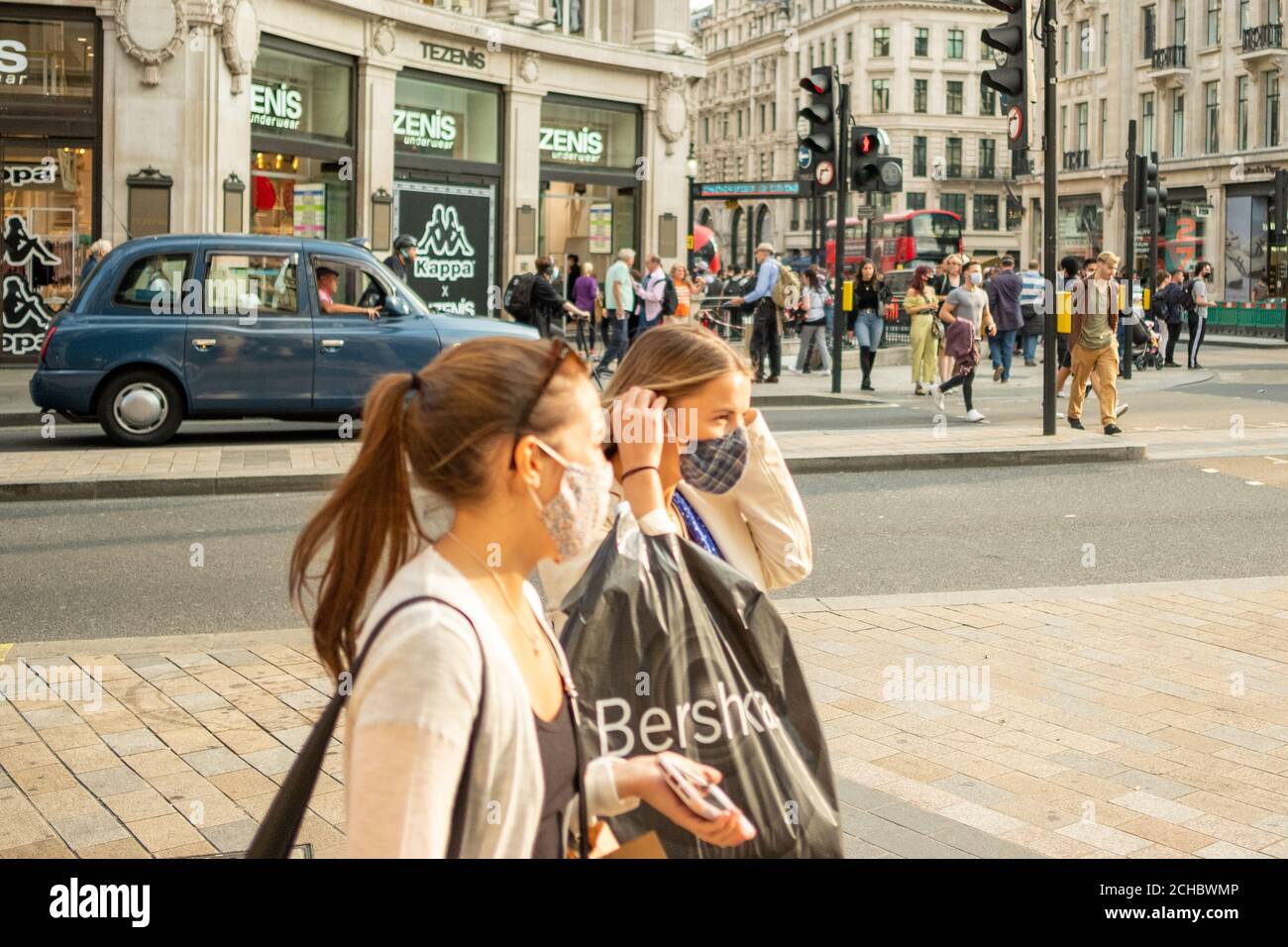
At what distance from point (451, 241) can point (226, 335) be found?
600 inches

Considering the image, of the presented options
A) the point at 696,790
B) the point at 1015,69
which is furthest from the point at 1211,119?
the point at 696,790

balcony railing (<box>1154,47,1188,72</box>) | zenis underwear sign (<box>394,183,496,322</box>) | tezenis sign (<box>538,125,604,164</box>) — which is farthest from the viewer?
balcony railing (<box>1154,47,1188,72</box>)

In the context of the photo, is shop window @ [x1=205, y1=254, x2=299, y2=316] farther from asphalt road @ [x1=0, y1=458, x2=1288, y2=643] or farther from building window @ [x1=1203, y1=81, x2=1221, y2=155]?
building window @ [x1=1203, y1=81, x2=1221, y2=155]

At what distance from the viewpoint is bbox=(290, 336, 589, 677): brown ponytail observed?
203cm

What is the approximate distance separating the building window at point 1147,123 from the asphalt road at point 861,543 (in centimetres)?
5456

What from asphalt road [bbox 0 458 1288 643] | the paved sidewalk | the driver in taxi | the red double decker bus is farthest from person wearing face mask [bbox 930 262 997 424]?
the red double decker bus

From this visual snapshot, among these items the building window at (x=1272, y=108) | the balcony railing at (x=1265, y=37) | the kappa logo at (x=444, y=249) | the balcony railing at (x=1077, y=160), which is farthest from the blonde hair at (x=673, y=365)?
the balcony railing at (x=1077, y=160)

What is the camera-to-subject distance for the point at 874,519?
11.1m

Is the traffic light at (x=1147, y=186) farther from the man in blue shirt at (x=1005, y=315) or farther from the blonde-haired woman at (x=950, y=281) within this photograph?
the blonde-haired woman at (x=950, y=281)

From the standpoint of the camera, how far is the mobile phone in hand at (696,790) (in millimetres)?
2150

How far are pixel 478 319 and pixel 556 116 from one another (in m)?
17.4

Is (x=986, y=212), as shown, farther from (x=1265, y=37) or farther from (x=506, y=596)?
(x=506, y=596)

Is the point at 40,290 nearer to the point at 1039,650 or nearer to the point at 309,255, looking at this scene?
the point at 309,255

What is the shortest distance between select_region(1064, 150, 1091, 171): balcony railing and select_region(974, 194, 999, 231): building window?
Answer: 37.4 metres
